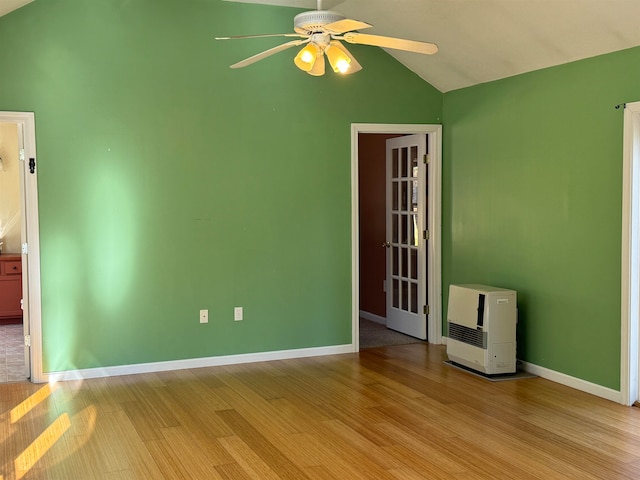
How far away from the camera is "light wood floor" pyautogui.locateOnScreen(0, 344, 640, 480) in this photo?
376 cm

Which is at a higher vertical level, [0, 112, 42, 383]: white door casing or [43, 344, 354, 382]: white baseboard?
[0, 112, 42, 383]: white door casing

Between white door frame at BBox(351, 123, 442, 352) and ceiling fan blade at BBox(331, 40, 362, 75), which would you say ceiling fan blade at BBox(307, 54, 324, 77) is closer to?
ceiling fan blade at BBox(331, 40, 362, 75)

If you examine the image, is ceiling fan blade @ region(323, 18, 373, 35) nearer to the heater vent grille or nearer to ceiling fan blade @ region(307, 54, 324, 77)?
ceiling fan blade @ region(307, 54, 324, 77)

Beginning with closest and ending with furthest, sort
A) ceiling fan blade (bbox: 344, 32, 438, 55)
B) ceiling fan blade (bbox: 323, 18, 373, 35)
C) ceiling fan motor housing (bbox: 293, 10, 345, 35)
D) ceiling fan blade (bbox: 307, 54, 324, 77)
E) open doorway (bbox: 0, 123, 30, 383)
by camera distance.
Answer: ceiling fan blade (bbox: 323, 18, 373, 35) → ceiling fan motor housing (bbox: 293, 10, 345, 35) → ceiling fan blade (bbox: 344, 32, 438, 55) → ceiling fan blade (bbox: 307, 54, 324, 77) → open doorway (bbox: 0, 123, 30, 383)

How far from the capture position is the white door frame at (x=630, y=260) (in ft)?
15.4

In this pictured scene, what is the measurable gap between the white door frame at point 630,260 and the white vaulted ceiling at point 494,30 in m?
0.56

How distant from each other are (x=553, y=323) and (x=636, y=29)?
7.26 feet

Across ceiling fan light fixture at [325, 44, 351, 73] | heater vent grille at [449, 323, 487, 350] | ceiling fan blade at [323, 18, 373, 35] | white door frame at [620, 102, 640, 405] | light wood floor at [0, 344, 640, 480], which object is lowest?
light wood floor at [0, 344, 640, 480]

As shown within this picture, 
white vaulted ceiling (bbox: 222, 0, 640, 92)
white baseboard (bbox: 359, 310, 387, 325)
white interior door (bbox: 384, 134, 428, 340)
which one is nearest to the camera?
white vaulted ceiling (bbox: 222, 0, 640, 92)

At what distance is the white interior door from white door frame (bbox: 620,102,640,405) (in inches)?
91.6

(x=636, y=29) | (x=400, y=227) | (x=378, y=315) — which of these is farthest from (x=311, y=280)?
(x=636, y=29)

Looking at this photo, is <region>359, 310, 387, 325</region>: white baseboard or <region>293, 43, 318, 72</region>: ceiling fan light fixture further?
<region>359, 310, 387, 325</region>: white baseboard

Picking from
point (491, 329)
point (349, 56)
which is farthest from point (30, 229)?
point (491, 329)

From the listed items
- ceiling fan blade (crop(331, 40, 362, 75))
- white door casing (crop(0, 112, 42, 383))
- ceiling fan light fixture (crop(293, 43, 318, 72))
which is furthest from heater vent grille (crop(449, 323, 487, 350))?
white door casing (crop(0, 112, 42, 383))
